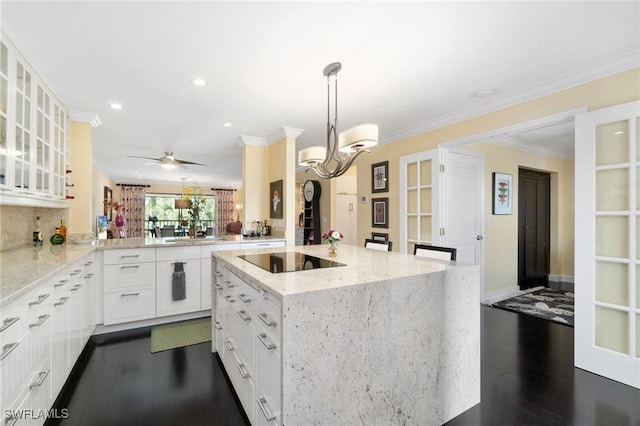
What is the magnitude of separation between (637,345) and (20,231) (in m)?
5.30

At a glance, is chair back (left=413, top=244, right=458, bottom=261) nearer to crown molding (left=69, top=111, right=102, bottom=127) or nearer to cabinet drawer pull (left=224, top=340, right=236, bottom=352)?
cabinet drawer pull (left=224, top=340, right=236, bottom=352)

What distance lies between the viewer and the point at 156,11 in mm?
1699

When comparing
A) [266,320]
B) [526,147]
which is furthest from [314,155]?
[526,147]

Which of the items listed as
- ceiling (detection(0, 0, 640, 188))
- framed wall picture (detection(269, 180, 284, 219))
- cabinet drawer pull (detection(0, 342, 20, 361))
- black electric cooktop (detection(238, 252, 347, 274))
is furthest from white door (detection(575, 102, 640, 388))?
cabinet drawer pull (detection(0, 342, 20, 361))

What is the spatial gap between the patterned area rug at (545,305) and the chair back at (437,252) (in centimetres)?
221

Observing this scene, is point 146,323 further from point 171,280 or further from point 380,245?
point 380,245

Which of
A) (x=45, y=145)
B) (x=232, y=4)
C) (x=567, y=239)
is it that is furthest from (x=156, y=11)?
(x=567, y=239)

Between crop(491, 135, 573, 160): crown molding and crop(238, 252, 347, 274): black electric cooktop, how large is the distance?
3.41 m

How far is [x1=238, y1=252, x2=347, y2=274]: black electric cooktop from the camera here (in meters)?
1.81

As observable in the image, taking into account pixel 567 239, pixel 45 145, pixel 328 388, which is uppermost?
pixel 45 145

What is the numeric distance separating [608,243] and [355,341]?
228 centimetres

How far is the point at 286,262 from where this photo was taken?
202 cm

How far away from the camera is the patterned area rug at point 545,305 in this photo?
360 cm

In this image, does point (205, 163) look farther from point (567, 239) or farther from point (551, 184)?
point (567, 239)
